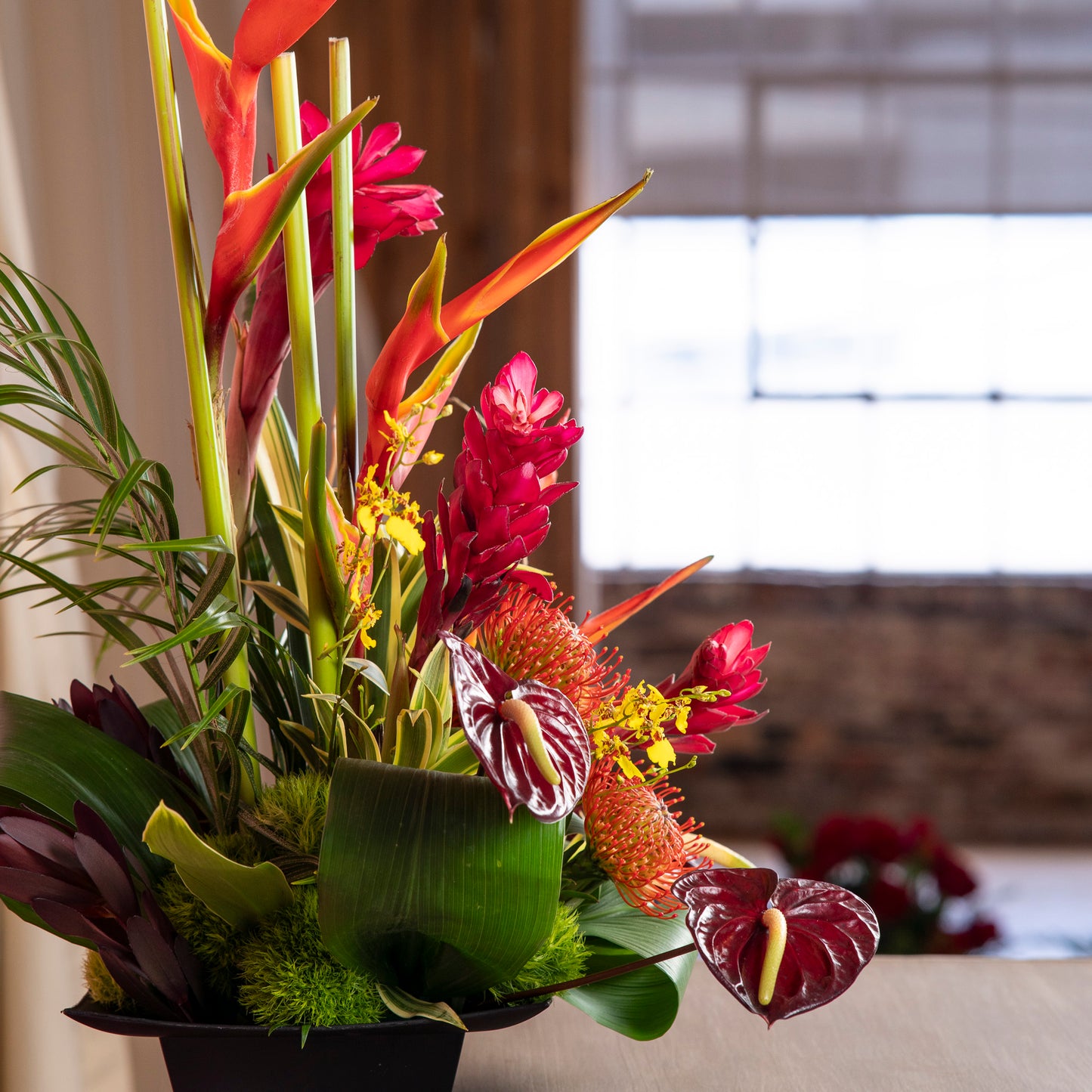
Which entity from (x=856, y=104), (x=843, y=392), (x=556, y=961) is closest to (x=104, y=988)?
(x=556, y=961)

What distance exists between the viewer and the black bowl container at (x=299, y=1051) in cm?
33

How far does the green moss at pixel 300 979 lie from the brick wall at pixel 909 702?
2.85 m

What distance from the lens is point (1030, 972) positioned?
2.03ft

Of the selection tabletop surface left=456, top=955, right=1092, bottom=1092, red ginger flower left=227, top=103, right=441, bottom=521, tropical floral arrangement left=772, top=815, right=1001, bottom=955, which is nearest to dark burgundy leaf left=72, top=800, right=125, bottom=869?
red ginger flower left=227, top=103, right=441, bottom=521

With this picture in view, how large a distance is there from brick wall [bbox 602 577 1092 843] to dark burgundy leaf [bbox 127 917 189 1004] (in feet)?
9.37

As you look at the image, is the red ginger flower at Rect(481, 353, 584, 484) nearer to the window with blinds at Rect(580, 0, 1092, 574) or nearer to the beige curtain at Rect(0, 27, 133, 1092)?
the beige curtain at Rect(0, 27, 133, 1092)

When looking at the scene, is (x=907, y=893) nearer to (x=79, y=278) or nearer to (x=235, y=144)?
(x=79, y=278)

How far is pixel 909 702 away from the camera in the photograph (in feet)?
10.5

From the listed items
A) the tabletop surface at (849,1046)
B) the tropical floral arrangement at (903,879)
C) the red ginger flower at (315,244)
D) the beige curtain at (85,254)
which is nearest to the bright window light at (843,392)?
the tropical floral arrangement at (903,879)

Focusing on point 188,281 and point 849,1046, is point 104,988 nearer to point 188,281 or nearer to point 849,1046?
point 188,281

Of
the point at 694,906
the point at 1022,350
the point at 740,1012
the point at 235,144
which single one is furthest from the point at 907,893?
the point at 1022,350

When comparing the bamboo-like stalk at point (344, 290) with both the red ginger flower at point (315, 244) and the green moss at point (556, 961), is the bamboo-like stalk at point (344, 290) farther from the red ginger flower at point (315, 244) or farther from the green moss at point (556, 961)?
the green moss at point (556, 961)

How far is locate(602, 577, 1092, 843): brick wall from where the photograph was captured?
10.4 feet

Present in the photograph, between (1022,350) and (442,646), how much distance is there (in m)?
3.21
